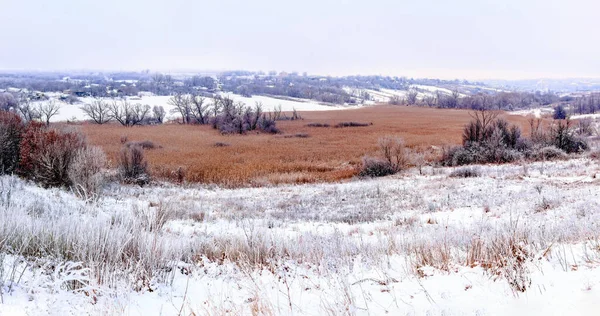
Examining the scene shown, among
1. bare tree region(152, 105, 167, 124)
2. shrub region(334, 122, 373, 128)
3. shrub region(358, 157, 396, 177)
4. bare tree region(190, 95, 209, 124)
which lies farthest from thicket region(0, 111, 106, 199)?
bare tree region(152, 105, 167, 124)

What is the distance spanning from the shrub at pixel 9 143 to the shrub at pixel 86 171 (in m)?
2.91

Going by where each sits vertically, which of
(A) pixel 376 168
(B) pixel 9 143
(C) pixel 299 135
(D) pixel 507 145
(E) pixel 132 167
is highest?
(B) pixel 9 143

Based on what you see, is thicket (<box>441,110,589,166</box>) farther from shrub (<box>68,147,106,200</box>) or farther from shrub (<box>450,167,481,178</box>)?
shrub (<box>68,147,106,200</box>)

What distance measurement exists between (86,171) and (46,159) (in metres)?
1.80

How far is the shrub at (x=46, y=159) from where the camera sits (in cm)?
1736

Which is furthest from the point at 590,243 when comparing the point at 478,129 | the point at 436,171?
the point at 478,129

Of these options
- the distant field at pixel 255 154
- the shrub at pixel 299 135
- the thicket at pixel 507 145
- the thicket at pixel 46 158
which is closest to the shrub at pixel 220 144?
the distant field at pixel 255 154

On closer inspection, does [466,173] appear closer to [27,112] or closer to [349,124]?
[349,124]

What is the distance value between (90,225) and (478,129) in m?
35.7

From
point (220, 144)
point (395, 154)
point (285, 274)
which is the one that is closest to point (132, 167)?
point (395, 154)

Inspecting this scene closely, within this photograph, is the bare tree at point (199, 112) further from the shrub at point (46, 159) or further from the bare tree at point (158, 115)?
the shrub at point (46, 159)

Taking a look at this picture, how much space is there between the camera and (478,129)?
1383 inches

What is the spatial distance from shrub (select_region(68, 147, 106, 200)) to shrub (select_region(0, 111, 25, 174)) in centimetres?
291

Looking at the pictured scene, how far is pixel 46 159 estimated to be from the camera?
17.0m
